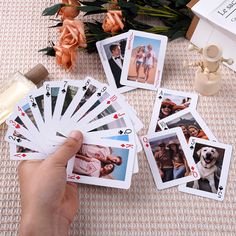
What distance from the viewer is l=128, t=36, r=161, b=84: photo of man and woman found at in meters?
1.17

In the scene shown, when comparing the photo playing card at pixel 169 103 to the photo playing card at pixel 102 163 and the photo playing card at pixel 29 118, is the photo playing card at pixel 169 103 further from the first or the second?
the photo playing card at pixel 29 118

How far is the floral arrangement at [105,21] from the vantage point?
1112 millimetres

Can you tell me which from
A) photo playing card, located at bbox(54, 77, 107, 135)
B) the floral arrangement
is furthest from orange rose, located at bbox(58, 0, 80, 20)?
photo playing card, located at bbox(54, 77, 107, 135)

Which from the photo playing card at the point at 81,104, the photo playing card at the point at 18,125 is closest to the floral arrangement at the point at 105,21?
the photo playing card at the point at 81,104

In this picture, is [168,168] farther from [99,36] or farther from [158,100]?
[99,36]

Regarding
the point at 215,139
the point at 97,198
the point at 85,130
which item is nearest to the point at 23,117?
the point at 85,130

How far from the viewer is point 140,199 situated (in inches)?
40.4

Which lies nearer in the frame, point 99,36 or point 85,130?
point 85,130

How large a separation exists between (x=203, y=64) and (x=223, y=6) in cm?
17

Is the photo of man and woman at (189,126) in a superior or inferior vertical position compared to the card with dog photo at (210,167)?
superior

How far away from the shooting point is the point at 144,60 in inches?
46.5

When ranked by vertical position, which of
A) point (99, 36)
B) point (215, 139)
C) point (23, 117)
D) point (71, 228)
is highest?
point (99, 36)

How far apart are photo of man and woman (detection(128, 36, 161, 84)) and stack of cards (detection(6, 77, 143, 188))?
0.14 metres

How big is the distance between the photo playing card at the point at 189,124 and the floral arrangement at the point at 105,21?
255 mm
